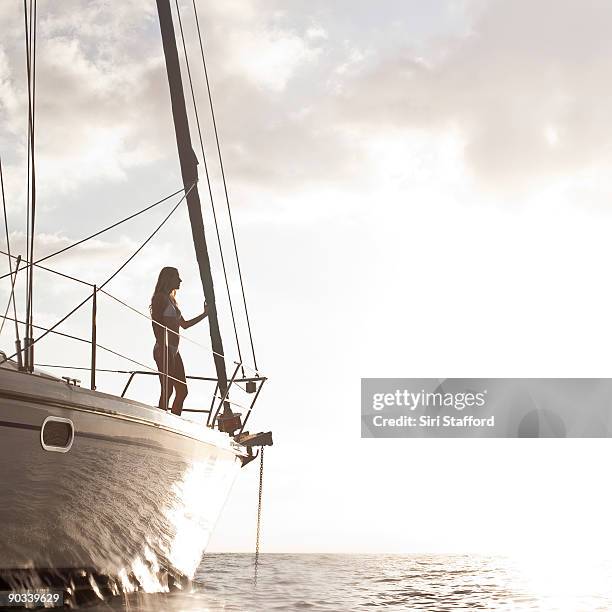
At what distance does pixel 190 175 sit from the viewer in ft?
42.3

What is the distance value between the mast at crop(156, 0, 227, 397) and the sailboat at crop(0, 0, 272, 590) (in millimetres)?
2668

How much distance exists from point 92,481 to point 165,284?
3.55 m

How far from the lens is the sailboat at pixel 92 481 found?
6453 mm

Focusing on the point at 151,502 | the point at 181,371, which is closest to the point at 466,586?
the point at 181,371

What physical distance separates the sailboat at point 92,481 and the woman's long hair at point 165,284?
1224mm

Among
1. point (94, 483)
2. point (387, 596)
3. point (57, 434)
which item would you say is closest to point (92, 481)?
point (94, 483)

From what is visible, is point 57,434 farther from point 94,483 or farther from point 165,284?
point 165,284

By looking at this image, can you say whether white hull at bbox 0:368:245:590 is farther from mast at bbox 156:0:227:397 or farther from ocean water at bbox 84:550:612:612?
mast at bbox 156:0:227:397

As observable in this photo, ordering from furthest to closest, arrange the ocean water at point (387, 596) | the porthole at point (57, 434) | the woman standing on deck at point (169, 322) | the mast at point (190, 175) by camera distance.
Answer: the mast at point (190, 175)
the woman standing on deck at point (169, 322)
the ocean water at point (387, 596)
the porthole at point (57, 434)

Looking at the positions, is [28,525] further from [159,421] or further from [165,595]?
[165,595]

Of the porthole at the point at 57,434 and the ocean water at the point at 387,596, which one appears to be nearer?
the porthole at the point at 57,434

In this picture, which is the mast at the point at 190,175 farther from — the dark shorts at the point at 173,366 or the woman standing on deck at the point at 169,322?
the woman standing on deck at the point at 169,322

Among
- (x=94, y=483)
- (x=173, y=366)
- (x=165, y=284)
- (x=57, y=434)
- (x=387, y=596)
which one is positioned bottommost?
(x=387, y=596)

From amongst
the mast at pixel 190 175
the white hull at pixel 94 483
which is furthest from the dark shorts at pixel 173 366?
the mast at pixel 190 175
